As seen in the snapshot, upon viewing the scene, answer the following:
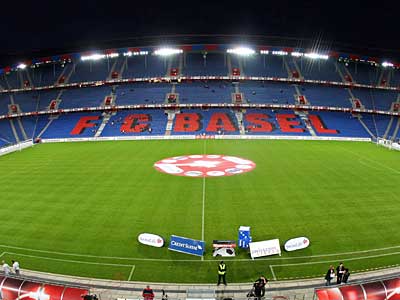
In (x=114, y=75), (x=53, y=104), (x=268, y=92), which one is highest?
(x=114, y=75)

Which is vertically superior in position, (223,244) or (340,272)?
(223,244)

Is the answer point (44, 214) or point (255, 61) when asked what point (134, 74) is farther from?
point (44, 214)

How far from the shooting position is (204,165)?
33.0 meters

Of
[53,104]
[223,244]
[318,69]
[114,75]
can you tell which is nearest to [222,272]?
[223,244]

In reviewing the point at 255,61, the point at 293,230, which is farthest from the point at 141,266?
the point at 255,61

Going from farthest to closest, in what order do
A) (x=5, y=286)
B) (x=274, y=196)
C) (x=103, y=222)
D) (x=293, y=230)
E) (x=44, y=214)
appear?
(x=274, y=196) → (x=44, y=214) → (x=103, y=222) → (x=293, y=230) → (x=5, y=286)

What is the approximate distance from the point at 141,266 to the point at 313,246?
867 cm

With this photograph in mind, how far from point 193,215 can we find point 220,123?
41952mm

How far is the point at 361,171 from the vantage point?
30219 mm

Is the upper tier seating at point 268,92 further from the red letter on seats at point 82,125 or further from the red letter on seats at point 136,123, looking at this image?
the red letter on seats at point 82,125

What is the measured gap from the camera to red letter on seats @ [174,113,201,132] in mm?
58675

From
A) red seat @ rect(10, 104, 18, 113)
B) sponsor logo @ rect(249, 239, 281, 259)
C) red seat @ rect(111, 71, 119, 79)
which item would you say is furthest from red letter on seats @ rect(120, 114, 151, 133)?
sponsor logo @ rect(249, 239, 281, 259)

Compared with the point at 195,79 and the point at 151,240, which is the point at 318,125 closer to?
the point at 195,79

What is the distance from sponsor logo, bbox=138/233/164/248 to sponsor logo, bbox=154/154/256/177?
43.4ft
